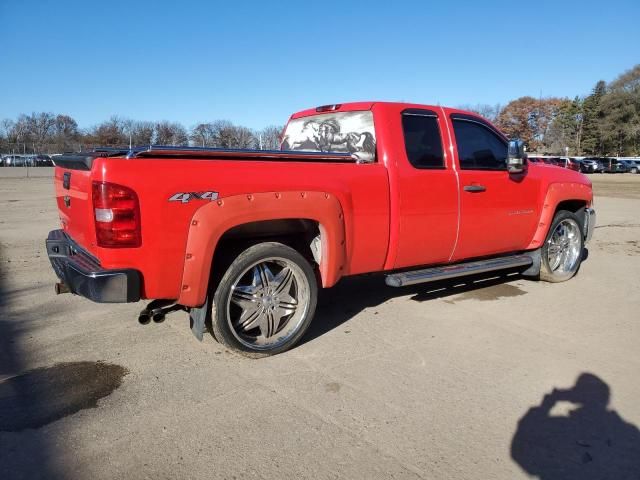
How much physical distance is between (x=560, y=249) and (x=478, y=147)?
2214 millimetres

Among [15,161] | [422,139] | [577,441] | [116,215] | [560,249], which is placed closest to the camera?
[577,441]

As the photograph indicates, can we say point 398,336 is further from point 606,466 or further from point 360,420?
point 606,466

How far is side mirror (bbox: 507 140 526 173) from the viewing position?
5.12 meters

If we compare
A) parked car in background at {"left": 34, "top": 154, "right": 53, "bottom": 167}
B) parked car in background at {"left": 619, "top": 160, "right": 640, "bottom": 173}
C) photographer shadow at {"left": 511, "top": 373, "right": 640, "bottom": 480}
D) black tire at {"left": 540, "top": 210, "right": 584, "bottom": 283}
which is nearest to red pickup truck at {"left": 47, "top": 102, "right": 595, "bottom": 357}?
black tire at {"left": 540, "top": 210, "right": 584, "bottom": 283}

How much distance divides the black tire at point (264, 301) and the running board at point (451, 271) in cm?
85

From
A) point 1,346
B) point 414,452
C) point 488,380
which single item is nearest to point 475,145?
point 488,380

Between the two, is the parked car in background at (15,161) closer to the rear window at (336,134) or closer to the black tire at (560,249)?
the rear window at (336,134)

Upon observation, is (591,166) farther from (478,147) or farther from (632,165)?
(478,147)

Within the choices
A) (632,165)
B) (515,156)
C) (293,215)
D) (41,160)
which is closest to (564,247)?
(515,156)

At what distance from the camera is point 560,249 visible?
253 inches

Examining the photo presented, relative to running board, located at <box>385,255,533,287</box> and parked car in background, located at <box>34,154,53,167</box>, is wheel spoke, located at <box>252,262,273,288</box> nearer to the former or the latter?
running board, located at <box>385,255,533,287</box>

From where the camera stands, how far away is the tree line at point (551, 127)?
55.7m

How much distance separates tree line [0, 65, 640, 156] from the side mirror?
3046cm

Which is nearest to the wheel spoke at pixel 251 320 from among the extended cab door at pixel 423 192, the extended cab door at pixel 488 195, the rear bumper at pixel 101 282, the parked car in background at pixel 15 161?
the rear bumper at pixel 101 282
